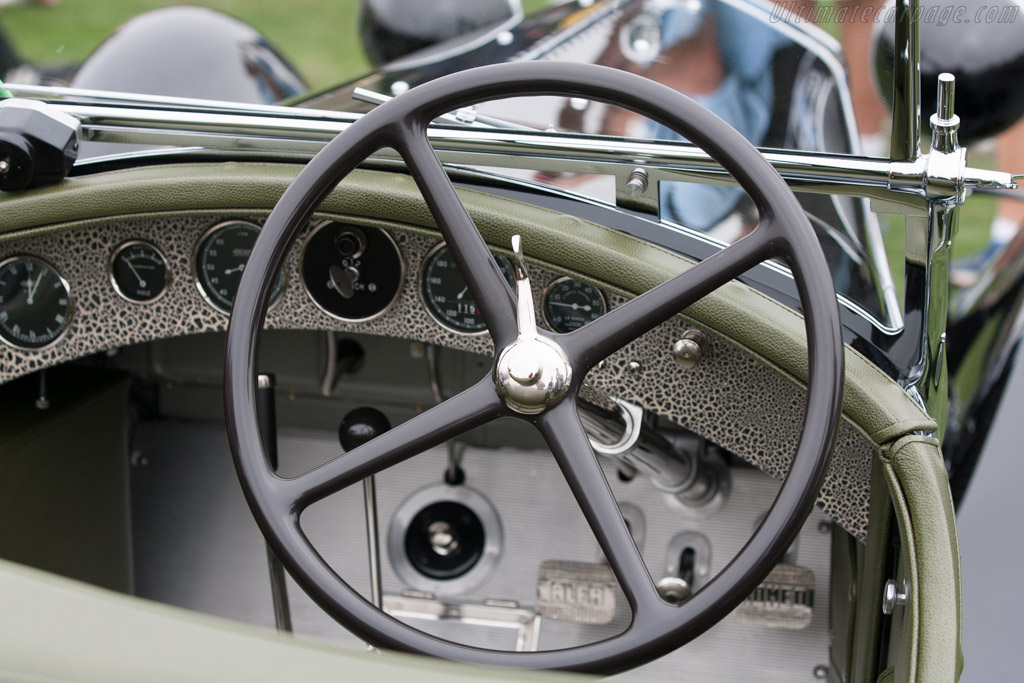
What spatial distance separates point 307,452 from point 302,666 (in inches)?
56.1

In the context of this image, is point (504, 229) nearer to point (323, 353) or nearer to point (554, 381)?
point (554, 381)

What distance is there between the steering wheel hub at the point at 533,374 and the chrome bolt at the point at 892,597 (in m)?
0.47

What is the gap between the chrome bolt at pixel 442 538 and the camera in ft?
6.52

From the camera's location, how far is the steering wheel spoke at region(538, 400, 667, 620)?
996mm

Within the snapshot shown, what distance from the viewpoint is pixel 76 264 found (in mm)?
1447

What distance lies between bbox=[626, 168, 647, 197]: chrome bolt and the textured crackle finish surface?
137 mm

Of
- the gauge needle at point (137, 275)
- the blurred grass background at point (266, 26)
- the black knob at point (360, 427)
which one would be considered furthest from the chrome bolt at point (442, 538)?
the blurred grass background at point (266, 26)

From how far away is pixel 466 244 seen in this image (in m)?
1.08

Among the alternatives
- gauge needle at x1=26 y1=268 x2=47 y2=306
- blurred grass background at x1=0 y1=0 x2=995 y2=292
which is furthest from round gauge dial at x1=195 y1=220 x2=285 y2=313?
blurred grass background at x1=0 y1=0 x2=995 y2=292

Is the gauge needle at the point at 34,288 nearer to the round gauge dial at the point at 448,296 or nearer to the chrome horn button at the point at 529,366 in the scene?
the round gauge dial at the point at 448,296

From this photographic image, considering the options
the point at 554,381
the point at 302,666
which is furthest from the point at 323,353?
the point at 302,666

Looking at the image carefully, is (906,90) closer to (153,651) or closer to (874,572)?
(874,572)

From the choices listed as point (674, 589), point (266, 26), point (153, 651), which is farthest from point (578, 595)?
point (266, 26)

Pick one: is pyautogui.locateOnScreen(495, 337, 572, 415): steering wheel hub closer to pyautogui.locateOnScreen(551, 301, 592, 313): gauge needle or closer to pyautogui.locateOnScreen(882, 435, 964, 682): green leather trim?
pyautogui.locateOnScreen(551, 301, 592, 313): gauge needle
